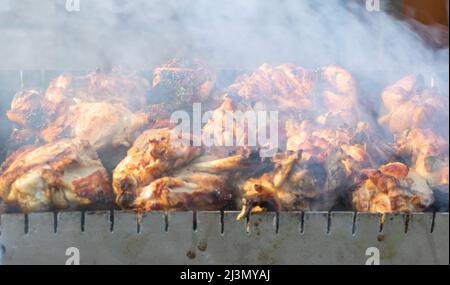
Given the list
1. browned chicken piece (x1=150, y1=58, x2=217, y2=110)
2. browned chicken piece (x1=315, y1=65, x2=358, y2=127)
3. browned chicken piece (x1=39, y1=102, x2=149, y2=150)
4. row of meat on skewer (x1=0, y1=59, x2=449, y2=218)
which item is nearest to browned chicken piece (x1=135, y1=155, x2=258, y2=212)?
row of meat on skewer (x1=0, y1=59, x2=449, y2=218)

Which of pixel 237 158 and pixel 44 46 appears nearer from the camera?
pixel 237 158

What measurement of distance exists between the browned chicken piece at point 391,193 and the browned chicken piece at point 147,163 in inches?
36.2

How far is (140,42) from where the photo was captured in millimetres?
5211

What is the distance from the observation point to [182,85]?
3367mm

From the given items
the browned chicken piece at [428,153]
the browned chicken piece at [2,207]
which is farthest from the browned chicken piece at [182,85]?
the browned chicken piece at [428,153]

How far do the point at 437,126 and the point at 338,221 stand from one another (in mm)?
960

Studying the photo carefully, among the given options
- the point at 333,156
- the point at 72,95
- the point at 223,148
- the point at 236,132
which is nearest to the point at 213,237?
the point at 223,148

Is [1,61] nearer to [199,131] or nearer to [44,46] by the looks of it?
[44,46]

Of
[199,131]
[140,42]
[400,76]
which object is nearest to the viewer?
[199,131]

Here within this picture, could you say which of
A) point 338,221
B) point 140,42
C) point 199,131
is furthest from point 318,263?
point 140,42

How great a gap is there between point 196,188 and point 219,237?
0.28 m

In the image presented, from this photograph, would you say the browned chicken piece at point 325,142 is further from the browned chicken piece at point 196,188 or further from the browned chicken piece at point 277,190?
the browned chicken piece at point 196,188

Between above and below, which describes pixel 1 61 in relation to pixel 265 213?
above

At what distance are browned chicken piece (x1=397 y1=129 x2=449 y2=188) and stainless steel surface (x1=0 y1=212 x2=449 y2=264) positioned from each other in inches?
11.4
